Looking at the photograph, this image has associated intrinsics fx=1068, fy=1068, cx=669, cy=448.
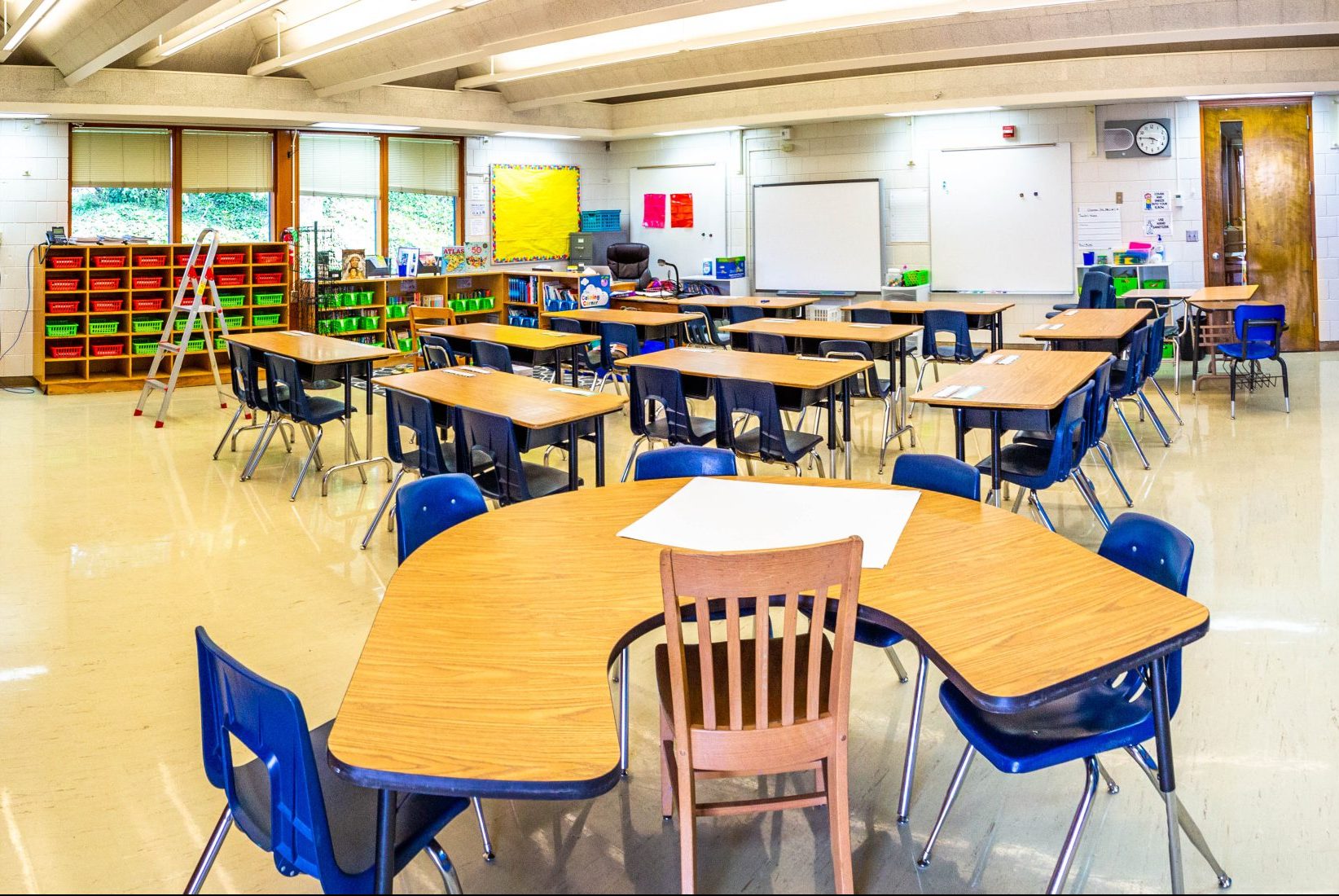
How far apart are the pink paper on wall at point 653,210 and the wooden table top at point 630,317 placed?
4799 mm

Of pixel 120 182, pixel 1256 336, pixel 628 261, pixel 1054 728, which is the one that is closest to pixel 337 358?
pixel 1054 728

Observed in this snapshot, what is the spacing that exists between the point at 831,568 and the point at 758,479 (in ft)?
4.70

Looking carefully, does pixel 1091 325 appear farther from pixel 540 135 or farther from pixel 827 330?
pixel 540 135

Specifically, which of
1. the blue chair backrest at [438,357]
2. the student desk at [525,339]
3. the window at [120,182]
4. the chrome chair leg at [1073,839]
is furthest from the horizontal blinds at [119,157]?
the chrome chair leg at [1073,839]

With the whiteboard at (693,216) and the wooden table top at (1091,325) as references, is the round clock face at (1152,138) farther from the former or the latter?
the whiteboard at (693,216)

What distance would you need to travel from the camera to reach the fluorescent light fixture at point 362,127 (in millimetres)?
11258

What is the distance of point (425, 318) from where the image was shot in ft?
38.7

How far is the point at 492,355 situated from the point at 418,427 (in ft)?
7.74

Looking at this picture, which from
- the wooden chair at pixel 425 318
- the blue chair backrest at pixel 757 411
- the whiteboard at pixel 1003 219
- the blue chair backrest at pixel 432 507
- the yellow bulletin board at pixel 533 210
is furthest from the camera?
the yellow bulletin board at pixel 533 210

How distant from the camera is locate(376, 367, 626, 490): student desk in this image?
4.62m

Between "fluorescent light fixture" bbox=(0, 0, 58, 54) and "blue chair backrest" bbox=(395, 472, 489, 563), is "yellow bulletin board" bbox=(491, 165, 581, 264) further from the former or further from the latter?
"blue chair backrest" bbox=(395, 472, 489, 563)

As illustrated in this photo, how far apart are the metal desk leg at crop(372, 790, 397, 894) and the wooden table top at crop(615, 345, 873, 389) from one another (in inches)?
145

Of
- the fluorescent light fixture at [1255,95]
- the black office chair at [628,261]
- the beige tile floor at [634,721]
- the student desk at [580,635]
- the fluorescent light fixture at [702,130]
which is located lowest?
the beige tile floor at [634,721]

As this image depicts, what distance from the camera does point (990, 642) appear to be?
6.82ft
